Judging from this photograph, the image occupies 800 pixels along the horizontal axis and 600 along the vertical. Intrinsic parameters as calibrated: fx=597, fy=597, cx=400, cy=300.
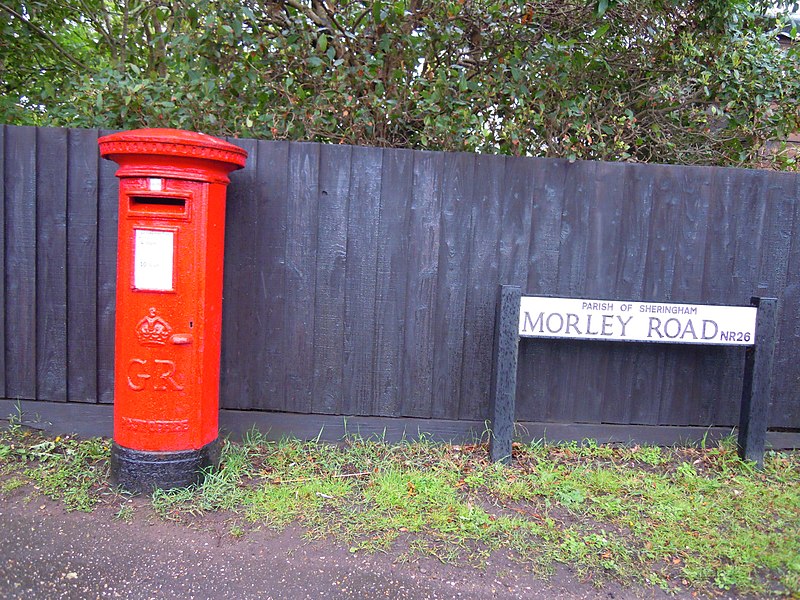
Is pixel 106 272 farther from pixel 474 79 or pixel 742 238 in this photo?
pixel 742 238

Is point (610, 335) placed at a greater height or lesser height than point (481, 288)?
lesser

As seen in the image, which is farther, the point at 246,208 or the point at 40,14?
the point at 40,14

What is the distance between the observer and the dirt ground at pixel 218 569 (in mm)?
2674

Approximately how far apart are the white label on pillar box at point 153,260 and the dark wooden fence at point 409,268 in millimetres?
805

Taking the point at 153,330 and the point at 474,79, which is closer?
the point at 153,330

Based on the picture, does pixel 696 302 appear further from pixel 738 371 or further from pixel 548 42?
pixel 548 42

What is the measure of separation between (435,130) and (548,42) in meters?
1.07

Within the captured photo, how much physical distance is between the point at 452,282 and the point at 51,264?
8.77ft

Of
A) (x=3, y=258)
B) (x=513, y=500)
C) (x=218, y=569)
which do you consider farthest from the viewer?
(x=3, y=258)

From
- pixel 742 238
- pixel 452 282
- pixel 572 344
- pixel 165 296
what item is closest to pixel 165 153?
pixel 165 296

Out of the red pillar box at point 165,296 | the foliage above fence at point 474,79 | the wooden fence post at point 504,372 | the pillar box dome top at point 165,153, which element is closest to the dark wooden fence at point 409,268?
the wooden fence post at point 504,372

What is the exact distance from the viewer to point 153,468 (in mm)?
3332

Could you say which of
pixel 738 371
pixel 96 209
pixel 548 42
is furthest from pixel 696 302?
pixel 96 209

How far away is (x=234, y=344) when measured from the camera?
13.2 feet
